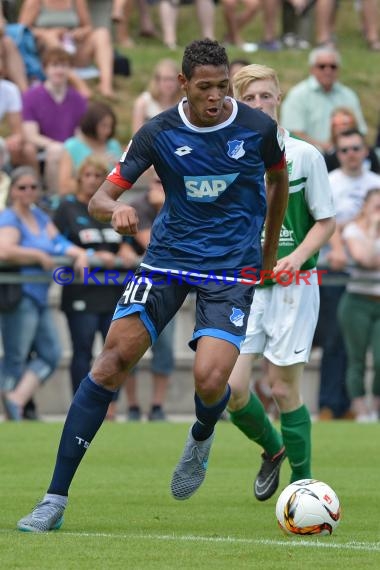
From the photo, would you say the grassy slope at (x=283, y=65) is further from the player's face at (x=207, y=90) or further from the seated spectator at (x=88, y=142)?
the player's face at (x=207, y=90)

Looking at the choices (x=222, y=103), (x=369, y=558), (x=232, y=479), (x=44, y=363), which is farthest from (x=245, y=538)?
(x=44, y=363)

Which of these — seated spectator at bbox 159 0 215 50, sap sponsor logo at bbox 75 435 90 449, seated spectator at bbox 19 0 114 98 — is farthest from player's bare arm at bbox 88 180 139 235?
seated spectator at bbox 159 0 215 50

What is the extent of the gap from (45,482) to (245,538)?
8.64 ft

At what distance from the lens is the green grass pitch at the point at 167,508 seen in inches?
235

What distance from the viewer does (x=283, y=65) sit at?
2078 centimetres

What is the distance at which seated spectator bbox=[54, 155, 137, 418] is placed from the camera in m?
13.8

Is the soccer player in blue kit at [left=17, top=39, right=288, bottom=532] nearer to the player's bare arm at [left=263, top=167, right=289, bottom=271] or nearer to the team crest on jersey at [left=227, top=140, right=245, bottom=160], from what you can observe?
the team crest on jersey at [left=227, top=140, right=245, bottom=160]

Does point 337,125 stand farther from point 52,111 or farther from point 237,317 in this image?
point 237,317

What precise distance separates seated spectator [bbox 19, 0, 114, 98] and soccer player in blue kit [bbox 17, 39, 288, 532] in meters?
10.3

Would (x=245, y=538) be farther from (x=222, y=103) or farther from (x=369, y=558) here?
(x=222, y=103)

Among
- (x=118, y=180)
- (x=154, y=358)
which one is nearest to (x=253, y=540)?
(x=118, y=180)

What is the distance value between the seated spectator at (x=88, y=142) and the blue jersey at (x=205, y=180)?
7.48 meters

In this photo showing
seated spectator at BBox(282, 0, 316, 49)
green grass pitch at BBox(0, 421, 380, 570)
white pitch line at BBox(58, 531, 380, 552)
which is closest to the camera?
green grass pitch at BBox(0, 421, 380, 570)

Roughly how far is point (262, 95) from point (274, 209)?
1.01m
